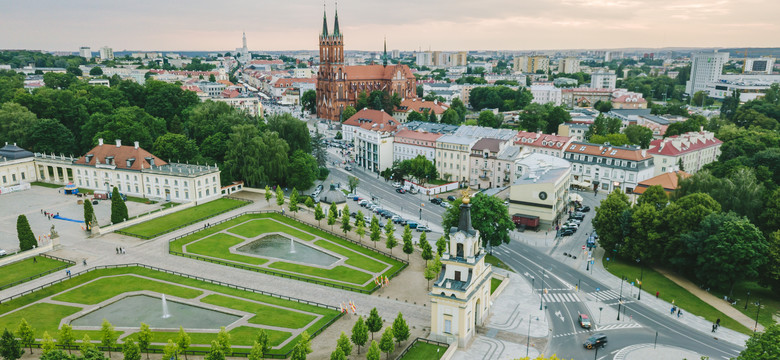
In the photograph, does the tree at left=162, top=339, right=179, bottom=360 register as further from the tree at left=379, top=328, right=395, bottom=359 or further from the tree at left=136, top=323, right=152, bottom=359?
the tree at left=379, top=328, right=395, bottom=359

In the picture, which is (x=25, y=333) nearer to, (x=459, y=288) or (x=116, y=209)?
(x=116, y=209)

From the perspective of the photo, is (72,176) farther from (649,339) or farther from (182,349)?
(649,339)

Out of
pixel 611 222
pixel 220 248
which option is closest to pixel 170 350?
pixel 220 248

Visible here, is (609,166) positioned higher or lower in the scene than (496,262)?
higher

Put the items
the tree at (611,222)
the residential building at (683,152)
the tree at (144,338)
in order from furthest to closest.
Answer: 1. the residential building at (683,152)
2. the tree at (611,222)
3. the tree at (144,338)

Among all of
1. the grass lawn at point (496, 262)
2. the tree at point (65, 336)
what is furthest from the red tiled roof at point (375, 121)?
the tree at point (65, 336)

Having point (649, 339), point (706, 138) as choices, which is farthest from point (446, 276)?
point (706, 138)

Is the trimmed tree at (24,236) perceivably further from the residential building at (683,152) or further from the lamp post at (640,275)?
the residential building at (683,152)
